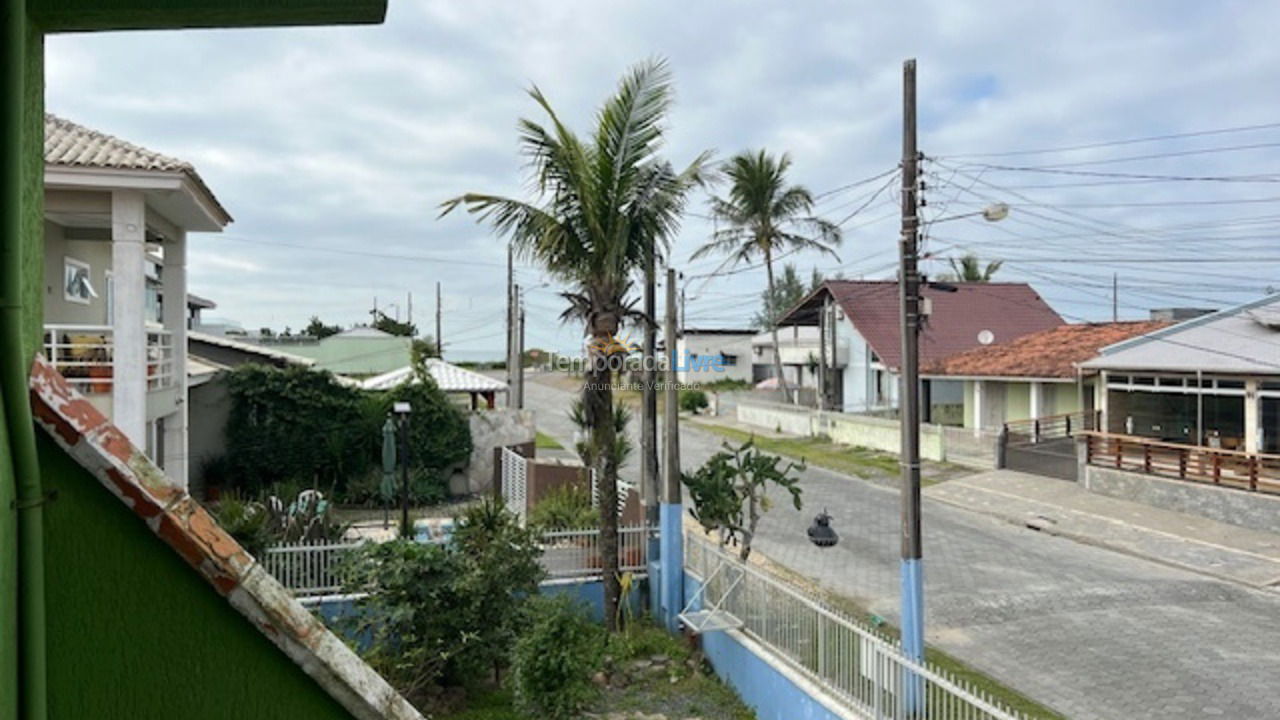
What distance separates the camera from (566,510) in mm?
13141

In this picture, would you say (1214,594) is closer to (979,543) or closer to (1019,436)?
(979,543)

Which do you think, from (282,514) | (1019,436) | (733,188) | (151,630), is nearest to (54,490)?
(151,630)

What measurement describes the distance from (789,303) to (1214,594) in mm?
60592

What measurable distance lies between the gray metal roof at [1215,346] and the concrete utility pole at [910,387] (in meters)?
14.0

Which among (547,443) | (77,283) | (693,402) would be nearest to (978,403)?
(547,443)

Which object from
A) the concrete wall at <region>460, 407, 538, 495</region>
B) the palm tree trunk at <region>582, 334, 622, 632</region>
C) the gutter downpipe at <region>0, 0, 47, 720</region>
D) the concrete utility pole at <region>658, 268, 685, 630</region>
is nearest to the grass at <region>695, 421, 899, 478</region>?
the concrete wall at <region>460, 407, 538, 495</region>

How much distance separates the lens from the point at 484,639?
26.6 ft

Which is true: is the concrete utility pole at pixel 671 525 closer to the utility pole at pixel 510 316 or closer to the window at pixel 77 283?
the window at pixel 77 283

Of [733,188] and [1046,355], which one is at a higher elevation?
[733,188]

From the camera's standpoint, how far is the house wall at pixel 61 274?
38.2ft

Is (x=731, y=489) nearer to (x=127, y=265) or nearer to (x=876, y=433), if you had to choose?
(x=127, y=265)

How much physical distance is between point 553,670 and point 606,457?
9.30 ft

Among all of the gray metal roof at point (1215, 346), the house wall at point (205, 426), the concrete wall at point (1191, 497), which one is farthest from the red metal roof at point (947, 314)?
the house wall at point (205, 426)

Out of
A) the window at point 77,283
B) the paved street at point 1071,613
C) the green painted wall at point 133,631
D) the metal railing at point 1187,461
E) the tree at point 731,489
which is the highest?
the window at point 77,283
